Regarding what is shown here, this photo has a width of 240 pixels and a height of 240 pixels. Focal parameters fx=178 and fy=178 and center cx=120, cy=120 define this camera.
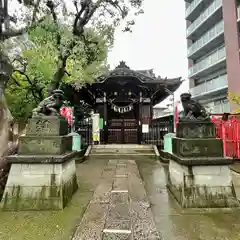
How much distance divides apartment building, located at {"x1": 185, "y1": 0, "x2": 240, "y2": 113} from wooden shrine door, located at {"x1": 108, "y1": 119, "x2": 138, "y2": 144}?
31.5 feet

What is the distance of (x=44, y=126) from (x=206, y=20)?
2497cm

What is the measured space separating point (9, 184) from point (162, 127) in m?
11.5

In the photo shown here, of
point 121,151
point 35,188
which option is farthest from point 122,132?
point 35,188

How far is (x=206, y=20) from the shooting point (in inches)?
860

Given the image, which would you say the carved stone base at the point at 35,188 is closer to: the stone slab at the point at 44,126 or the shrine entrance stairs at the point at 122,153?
the stone slab at the point at 44,126

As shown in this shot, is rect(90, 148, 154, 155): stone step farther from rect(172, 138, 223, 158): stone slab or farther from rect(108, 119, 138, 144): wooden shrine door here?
rect(172, 138, 223, 158): stone slab

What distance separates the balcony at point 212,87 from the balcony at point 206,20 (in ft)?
24.4

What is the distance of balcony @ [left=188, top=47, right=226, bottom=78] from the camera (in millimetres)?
19516

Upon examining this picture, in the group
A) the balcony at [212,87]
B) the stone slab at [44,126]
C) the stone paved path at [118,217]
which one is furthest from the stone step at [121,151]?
the balcony at [212,87]

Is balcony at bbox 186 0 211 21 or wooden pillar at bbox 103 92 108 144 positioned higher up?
balcony at bbox 186 0 211 21

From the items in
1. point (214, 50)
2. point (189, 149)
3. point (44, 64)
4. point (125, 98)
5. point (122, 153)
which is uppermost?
point (214, 50)

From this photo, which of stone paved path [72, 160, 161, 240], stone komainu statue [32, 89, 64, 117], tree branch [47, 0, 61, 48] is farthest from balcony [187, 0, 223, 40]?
stone paved path [72, 160, 161, 240]

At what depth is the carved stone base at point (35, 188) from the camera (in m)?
3.54

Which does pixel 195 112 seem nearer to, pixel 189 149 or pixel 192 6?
pixel 189 149
